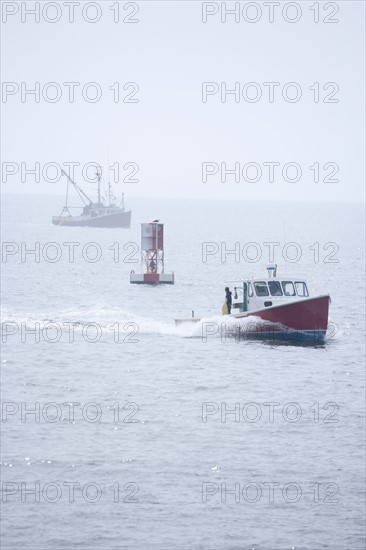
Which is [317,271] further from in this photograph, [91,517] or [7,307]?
[91,517]

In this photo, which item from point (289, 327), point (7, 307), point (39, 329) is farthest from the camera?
point (7, 307)

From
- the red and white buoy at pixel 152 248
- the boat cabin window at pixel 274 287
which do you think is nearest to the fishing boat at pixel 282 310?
the boat cabin window at pixel 274 287

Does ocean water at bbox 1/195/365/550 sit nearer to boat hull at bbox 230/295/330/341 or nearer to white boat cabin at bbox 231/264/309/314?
boat hull at bbox 230/295/330/341

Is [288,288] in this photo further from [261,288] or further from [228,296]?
[228,296]

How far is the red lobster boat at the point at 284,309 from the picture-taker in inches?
2341

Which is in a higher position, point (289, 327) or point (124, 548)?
point (289, 327)

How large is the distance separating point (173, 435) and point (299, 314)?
68.7 feet

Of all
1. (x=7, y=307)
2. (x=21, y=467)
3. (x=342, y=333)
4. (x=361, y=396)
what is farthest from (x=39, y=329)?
(x=21, y=467)

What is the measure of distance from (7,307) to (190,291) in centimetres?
2237

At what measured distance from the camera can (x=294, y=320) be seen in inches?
2360

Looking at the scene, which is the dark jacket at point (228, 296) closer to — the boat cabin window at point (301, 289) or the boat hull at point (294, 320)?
the boat hull at point (294, 320)

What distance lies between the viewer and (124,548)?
30.2 meters

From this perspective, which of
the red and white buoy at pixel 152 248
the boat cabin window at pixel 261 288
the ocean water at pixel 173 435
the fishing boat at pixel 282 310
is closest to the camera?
the ocean water at pixel 173 435

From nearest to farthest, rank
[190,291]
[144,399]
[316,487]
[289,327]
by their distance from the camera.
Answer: [316,487] → [144,399] → [289,327] → [190,291]
